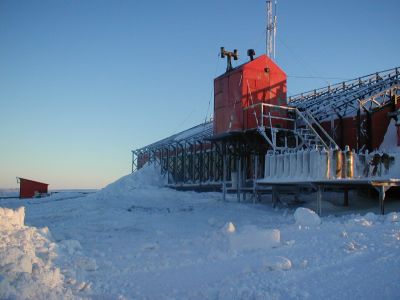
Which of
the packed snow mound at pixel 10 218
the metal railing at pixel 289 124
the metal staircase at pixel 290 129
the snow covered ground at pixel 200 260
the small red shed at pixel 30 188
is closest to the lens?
the snow covered ground at pixel 200 260

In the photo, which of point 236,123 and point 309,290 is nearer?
point 309,290

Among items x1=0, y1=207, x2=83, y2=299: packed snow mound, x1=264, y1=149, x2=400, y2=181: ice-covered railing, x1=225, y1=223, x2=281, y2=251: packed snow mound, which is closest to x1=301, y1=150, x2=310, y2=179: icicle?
x1=264, y1=149, x2=400, y2=181: ice-covered railing

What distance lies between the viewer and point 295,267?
732 centimetres

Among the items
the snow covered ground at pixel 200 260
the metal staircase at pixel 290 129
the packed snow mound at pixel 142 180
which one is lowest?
the snow covered ground at pixel 200 260

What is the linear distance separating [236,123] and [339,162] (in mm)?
6190

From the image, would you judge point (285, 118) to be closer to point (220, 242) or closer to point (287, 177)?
point (287, 177)

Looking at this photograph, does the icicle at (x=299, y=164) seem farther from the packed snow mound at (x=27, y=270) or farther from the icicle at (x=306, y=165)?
the packed snow mound at (x=27, y=270)

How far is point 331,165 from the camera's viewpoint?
14422mm

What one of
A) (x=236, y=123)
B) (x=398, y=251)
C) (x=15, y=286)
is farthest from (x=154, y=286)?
(x=236, y=123)

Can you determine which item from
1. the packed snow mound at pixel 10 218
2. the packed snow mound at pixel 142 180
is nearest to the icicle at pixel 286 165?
the packed snow mound at pixel 10 218

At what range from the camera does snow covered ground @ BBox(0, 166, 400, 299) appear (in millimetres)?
6113

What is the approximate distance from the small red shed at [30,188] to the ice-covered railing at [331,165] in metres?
23.8

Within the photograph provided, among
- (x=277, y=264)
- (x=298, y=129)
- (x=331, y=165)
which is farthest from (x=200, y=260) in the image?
(x=298, y=129)

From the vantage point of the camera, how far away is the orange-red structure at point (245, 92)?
63.8 ft
